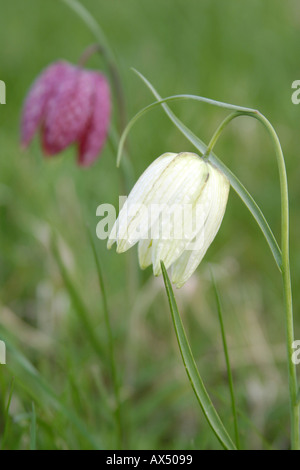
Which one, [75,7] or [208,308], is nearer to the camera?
[75,7]

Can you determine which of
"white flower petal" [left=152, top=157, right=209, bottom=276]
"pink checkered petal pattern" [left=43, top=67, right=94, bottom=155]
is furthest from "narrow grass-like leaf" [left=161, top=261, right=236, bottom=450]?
"pink checkered petal pattern" [left=43, top=67, right=94, bottom=155]

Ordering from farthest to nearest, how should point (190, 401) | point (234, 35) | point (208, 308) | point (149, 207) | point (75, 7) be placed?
point (234, 35)
point (208, 308)
point (190, 401)
point (75, 7)
point (149, 207)

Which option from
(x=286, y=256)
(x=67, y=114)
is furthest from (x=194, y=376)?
(x=67, y=114)

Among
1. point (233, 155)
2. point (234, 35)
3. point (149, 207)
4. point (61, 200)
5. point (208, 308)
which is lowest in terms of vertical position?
point (208, 308)

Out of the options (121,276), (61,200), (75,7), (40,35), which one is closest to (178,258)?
(75,7)

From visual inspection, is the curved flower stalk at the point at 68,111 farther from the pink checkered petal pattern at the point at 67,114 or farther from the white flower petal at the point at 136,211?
the white flower petal at the point at 136,211

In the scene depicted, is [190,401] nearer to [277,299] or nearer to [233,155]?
[277,299]
